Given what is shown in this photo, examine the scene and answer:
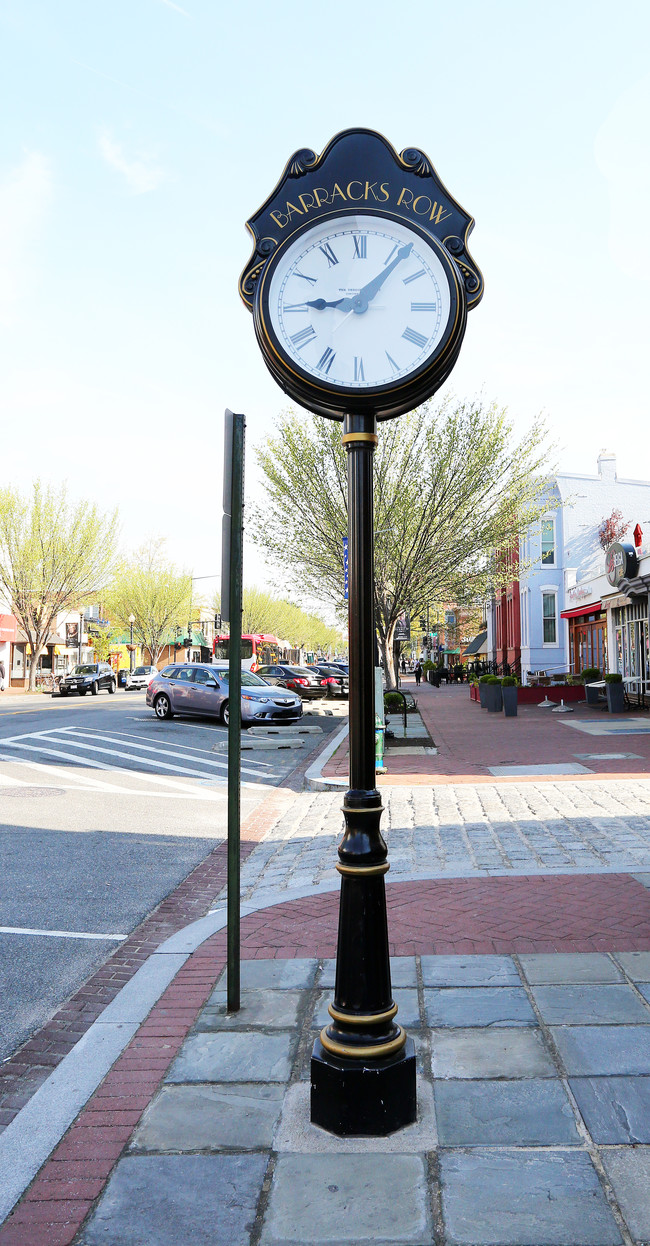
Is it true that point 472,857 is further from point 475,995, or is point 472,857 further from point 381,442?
point 381,442

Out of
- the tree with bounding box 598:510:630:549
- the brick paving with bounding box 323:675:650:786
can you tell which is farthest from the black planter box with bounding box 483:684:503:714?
the tree with bounding box 598:510:630:549

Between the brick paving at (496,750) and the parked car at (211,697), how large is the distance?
3553mm

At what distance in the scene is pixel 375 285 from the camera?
344 cm

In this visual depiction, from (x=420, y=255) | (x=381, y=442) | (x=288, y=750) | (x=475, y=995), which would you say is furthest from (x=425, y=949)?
(x=381, y=442)

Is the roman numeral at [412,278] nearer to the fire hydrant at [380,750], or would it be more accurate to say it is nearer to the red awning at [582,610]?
the fire hydrant at [380,750]

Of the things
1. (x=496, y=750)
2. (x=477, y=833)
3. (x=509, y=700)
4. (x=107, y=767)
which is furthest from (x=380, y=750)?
(x=509, y=700)

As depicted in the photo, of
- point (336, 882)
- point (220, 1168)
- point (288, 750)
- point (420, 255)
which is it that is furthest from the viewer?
point (288, 750)

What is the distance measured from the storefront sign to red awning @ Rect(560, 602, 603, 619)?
15.6 feet

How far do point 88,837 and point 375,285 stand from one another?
6.40 metres

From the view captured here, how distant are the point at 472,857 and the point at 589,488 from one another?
3599cm

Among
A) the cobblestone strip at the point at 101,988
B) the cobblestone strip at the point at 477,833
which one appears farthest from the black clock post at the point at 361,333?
the cobblestone strip at the point at 477,833

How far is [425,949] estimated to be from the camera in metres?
4.67

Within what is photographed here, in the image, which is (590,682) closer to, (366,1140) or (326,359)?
(326,359)

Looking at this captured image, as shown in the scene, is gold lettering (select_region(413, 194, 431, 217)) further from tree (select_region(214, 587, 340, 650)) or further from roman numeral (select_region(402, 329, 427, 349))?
tree (select_region(214, 587, 340, 650))
